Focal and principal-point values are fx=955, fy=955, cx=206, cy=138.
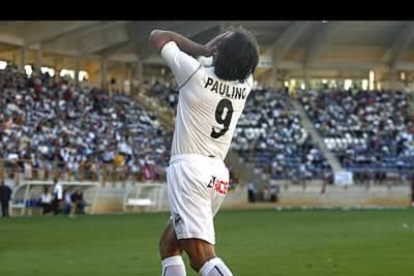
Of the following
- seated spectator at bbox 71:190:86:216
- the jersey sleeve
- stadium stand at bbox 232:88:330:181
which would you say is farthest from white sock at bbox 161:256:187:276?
stadium stand at bbox 232:88:330:181

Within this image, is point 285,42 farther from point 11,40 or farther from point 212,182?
point 212,182

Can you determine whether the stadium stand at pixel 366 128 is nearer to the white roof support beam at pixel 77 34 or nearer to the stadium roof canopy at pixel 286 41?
the stadium roof canopy at pixel 286 41

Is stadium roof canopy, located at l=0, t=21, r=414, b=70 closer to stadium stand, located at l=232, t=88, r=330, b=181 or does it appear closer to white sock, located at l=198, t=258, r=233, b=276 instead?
stadium stand, located at l=232, t=88, r=330, b=181

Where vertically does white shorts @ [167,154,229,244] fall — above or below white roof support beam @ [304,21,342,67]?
below

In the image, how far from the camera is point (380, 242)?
67.6 feet

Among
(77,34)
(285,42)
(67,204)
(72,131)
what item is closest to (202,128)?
(67,204)

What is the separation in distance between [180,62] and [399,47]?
64507 millimetres

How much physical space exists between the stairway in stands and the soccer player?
45.5 meters

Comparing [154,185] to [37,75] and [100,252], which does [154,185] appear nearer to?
[37,75]

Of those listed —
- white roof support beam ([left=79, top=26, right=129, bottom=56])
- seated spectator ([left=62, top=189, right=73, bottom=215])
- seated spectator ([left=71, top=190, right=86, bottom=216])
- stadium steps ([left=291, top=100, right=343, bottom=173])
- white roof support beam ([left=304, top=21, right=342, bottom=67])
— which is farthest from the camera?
white roof support beam ([left=304, top=21, right=342, bottom=67])

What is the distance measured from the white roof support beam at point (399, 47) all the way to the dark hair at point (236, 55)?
59569 mm

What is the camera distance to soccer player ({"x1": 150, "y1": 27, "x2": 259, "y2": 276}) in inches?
270
